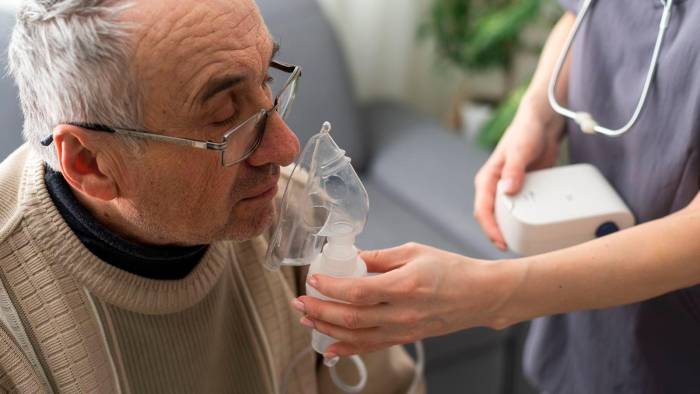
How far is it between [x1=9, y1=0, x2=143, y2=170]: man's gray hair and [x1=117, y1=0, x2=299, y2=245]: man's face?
0.07 feet

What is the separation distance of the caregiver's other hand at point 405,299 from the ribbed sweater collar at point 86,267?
0.21m

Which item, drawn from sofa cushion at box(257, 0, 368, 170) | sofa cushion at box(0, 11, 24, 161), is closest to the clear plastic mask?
sofa cushion at box(0, 11, 24, 161)

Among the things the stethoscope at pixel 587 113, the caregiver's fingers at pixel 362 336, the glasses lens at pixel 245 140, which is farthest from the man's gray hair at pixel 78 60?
the stethoscope at pixel 587 113

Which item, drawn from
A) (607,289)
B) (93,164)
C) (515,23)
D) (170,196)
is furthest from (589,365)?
(515,23)

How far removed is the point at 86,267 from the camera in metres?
1.02

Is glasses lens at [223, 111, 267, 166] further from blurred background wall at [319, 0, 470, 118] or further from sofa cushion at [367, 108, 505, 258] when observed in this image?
blurred background wall at [319, 0, 470, 118]

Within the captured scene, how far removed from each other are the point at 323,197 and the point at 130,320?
1.07ft

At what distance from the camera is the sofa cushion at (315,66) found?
2.20 metres

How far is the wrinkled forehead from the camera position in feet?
2.93

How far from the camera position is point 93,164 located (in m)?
0.98

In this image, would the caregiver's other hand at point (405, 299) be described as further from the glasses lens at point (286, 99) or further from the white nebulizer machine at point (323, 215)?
the glasses lens at point (286, 99)

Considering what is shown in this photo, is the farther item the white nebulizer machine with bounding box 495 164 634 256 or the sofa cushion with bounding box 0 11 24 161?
the sofa cushion with bounding box 0 11 24 161

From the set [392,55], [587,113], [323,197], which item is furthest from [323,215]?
[392,55]

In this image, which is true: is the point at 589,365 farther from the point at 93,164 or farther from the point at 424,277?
the point at 93,164
